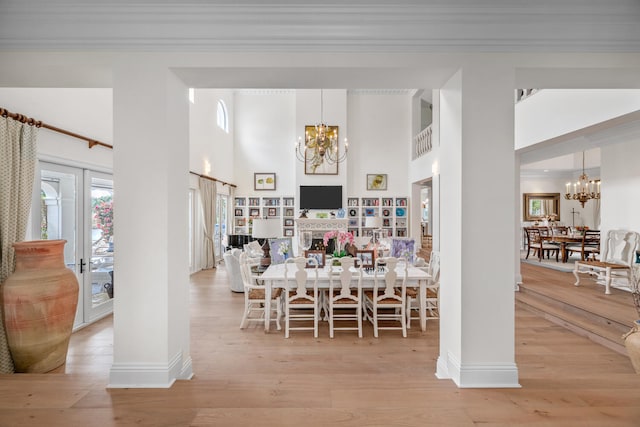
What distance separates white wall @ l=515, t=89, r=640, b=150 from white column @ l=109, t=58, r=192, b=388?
444 centimetres

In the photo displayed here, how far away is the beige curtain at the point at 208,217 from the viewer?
7.73 m

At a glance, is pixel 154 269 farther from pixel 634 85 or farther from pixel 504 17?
pixel 634 85

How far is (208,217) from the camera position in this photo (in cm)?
786

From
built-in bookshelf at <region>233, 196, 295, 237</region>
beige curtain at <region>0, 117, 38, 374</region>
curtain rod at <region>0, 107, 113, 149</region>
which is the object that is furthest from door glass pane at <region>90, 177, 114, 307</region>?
built-in bookshelf at <region>233, 196, 295, 237</region>

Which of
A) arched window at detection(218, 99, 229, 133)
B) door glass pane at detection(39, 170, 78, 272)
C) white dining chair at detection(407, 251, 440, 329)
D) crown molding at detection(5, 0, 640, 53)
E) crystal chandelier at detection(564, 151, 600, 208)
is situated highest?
arched window at detection(218, 99, 229, 133)

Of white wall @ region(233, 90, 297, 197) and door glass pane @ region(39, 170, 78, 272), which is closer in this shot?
door glass pane @ region(39, 170, 78, 272)

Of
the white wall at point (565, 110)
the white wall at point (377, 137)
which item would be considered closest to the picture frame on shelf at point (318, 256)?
the white wall at point (565, 110)

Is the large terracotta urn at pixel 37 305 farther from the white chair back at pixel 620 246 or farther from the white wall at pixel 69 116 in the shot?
the white chair back at pixel 620 246

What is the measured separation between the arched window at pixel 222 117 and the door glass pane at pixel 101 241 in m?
5.35

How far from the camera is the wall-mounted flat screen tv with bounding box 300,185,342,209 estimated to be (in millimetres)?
9719

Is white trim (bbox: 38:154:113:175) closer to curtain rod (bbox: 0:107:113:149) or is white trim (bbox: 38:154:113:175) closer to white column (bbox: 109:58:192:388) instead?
curtain rod (bbox: 0:107:113:149)

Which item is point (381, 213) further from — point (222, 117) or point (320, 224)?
point (222, 117)

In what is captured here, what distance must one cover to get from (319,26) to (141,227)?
1.73m

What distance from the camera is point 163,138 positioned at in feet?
6.64
